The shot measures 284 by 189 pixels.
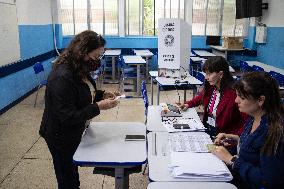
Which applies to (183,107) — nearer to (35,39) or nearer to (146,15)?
(35,39)

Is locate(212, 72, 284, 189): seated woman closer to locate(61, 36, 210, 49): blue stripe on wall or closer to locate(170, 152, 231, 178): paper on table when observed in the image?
locate(170, 152, 231, 178): paper on table

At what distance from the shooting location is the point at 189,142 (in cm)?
188

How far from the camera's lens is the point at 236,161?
4.91 feet

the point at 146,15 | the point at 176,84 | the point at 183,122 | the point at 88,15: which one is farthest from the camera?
the point at 146,15

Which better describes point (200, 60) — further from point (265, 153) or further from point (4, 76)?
point (265, 153)

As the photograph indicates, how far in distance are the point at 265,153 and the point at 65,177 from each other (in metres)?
1.36

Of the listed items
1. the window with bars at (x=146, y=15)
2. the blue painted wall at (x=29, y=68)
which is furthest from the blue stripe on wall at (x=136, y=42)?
the blue painted wall at (x=29, y=68)

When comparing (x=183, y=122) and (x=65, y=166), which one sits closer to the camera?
(x=65, y=166)

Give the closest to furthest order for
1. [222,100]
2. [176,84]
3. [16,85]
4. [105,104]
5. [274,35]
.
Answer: [105,104] < [222,100] < [176,84] < [16,85] < [274,35]

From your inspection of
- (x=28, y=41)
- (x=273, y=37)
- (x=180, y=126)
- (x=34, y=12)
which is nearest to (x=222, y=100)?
(x=180, y=126)

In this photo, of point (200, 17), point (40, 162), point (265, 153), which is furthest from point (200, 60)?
point (265, 153)

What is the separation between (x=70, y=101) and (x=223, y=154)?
0.98 metres

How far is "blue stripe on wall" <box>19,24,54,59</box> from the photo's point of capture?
5.98 meters

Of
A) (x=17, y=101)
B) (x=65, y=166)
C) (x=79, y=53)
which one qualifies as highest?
(x=79, y=53)
